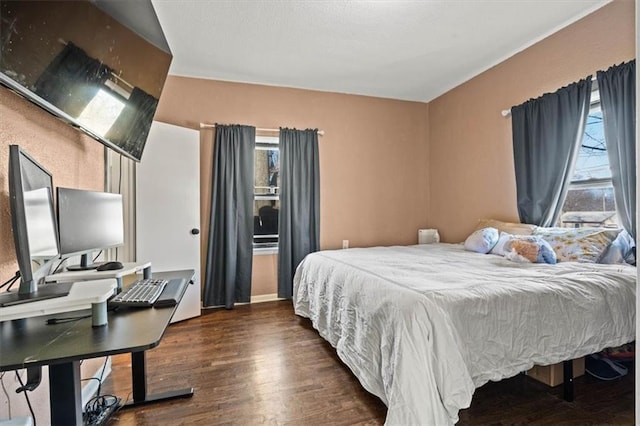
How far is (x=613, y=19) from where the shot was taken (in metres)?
2.31

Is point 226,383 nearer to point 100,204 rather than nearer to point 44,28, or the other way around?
point 100,204

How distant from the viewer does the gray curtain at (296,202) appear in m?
3.71

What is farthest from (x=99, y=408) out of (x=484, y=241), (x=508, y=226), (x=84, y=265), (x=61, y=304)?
(x=508, y=226)

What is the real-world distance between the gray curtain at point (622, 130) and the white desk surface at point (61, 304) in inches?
123

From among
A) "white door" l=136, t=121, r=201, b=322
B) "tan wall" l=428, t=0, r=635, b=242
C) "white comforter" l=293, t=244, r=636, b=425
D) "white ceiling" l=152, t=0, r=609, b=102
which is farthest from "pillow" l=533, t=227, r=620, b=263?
"white door" l=136, t=121, r=201, b=322

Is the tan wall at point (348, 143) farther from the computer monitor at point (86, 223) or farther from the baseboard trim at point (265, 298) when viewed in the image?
the computer monitor at point (86, 223)

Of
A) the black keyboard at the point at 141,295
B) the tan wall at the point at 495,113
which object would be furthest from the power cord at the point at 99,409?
the tan wall at the point at 495,113

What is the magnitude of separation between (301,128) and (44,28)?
2.95 meters

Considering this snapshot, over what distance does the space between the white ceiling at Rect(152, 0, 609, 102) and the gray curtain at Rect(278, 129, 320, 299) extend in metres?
0.76

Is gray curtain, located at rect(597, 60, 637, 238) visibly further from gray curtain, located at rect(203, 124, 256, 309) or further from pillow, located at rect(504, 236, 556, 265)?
gray curtain, located at rect(203, 124, 256, 309)

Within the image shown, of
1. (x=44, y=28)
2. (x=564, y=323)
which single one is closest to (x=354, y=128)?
(x=564, y=323)

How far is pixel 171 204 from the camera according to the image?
3.17 m

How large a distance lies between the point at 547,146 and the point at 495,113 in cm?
77

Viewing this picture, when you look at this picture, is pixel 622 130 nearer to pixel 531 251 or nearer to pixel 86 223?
pixel 531 251
